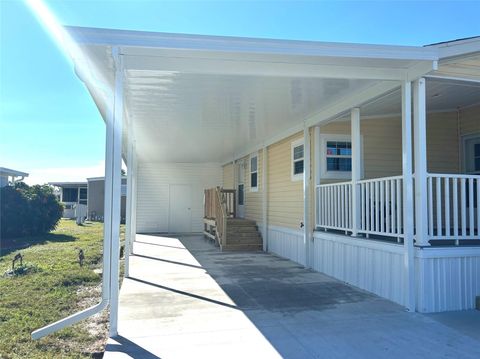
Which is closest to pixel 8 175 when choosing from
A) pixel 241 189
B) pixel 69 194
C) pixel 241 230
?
pixel 69 194

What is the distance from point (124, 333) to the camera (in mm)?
4391

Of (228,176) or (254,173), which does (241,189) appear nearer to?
(254,173)

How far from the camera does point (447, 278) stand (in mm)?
5270

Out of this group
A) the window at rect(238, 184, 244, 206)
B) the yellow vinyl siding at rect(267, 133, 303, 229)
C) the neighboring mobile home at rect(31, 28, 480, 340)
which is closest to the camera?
the neighboring mobile home at rect(31, 28, 480, 340)

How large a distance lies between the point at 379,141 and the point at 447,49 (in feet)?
11.6

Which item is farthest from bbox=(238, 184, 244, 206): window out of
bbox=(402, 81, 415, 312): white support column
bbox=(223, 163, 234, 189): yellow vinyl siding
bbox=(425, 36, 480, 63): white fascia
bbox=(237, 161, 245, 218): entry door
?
bbox=(425, 36, 480, 63): white fascia

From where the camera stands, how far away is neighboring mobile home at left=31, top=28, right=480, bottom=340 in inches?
184

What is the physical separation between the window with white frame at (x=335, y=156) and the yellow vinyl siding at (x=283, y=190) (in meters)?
0.83

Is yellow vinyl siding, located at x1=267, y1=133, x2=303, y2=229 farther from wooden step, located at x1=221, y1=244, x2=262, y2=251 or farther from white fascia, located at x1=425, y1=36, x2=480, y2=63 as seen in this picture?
white fascia, located at x1=425, y1=36, x2=480, y2=63

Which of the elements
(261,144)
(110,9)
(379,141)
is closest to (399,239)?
(379,141)

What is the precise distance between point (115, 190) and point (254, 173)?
877 centimetres

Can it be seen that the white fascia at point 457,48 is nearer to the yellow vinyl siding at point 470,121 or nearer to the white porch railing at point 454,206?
the white porch railing at point 454,206

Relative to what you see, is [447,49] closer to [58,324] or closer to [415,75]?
[415,75]

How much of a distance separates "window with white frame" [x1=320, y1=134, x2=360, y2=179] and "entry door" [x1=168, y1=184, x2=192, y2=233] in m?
10.2
